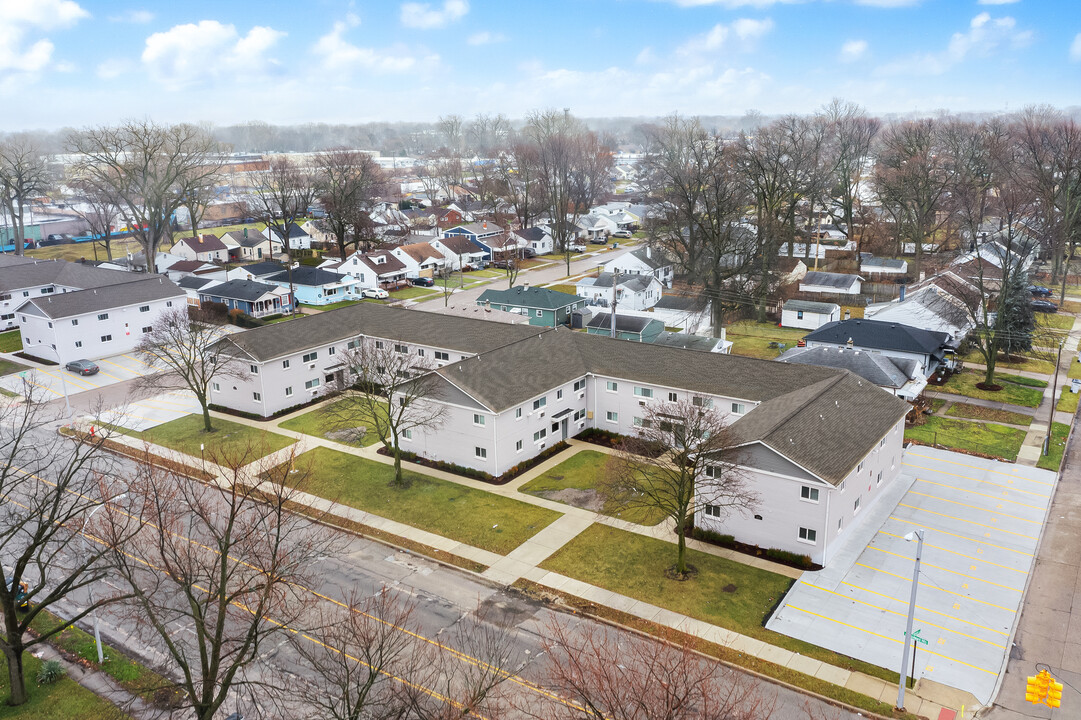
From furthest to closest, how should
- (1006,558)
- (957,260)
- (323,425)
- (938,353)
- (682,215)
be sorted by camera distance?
1. (957,260)
2. (682,215)
3. (938,353)
4. (323,425)
5. (1006,558)

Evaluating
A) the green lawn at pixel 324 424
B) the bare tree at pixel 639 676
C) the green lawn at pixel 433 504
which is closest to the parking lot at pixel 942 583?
the bare tree at pixel 639 676

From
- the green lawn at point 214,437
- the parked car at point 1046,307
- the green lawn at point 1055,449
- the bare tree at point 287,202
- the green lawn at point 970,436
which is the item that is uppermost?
the bare tree at point 287,202

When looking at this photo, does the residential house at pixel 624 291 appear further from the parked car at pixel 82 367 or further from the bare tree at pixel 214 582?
the bare tree at pixel 214 582

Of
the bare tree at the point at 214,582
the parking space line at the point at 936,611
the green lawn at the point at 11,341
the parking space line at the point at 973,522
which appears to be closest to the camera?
the bare tree at the point at 214,582

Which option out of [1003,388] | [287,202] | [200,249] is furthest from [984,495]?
[200,249]

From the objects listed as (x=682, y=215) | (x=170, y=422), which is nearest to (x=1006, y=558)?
(x=170, y=422)

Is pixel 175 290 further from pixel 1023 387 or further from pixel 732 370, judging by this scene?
pixel 1023 387
